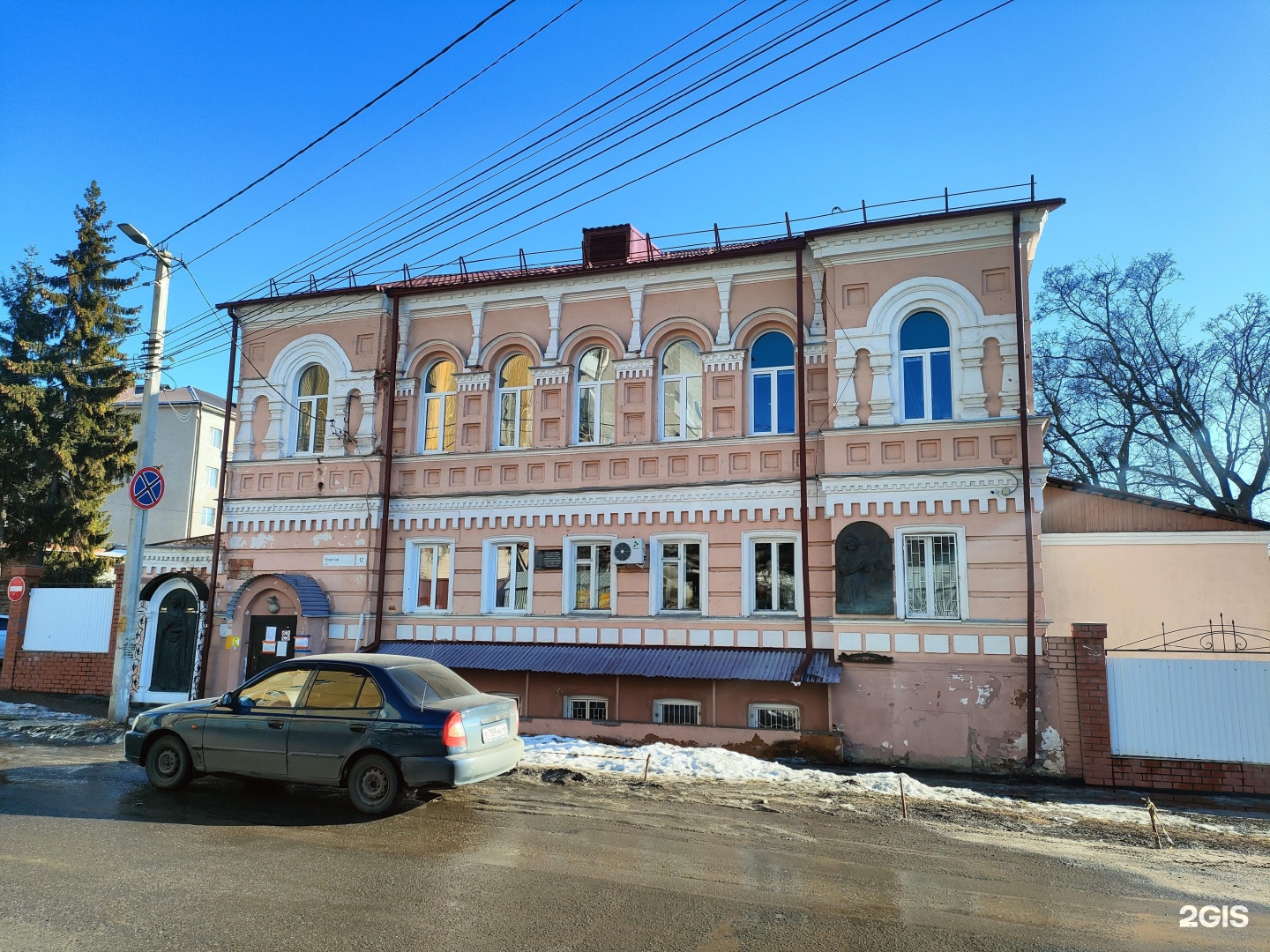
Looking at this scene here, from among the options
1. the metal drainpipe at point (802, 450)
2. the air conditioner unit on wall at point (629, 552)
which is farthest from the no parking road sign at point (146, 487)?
the metal drainpipe at point (802, 450)

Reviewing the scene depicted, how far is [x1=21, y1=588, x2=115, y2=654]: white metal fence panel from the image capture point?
1867 cm

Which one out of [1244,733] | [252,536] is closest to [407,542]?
[252,536]

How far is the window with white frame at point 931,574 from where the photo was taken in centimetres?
1331

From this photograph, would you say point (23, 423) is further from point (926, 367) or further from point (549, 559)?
point (926, 367)

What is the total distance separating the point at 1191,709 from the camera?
442 inches

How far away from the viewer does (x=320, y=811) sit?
334 inches

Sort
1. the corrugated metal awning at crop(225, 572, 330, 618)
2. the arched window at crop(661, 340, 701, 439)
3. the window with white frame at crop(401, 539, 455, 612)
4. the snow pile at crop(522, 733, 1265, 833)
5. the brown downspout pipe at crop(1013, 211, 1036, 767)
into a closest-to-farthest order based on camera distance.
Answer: the snow pile at crop(522, 733, 1265, 833) < the brown downspout pipe at crop(1013, 211, 1036, 767) < the arched window at crop(661, 340, 701, 439) < the corrugated metal awning at crop(225, 572, 330, 618) < the window with white frame at crop(401, 539, 455, 612)

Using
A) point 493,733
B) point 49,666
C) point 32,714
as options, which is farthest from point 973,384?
point 49,666

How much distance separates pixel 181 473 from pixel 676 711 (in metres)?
34.0

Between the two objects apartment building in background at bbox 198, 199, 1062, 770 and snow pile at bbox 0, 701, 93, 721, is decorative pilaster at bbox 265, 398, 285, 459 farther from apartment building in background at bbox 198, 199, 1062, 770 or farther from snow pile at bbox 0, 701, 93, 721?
snow pile at bbox 0, 701, 93, 721

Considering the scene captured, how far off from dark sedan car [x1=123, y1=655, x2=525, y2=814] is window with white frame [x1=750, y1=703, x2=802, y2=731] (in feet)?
18.5

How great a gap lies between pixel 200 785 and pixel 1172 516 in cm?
1505

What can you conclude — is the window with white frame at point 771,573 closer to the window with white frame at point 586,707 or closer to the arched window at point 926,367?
the arched window at point 926,367

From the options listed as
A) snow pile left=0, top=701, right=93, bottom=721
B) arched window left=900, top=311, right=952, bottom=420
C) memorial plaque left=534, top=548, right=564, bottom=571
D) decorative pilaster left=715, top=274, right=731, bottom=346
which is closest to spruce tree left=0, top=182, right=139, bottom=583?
snow pile left=0, top=701, right=93, bottom=721
